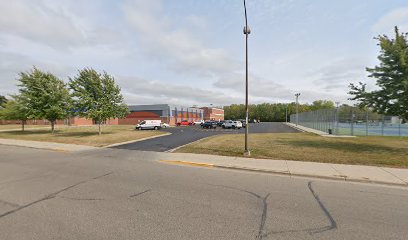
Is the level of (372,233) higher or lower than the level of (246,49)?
lower

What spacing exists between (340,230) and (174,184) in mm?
4321

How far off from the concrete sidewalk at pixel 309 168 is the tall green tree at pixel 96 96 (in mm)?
15184

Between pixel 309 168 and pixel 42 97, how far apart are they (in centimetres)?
2837

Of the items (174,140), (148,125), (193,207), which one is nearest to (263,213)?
(193,207)

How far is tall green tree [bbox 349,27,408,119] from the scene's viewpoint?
38.9 ft

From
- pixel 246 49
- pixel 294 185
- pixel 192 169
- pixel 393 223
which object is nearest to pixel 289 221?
pixel 393 223

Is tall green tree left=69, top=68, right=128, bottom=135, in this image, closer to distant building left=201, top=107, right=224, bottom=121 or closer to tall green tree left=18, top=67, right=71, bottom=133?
tall green tree left=18, top=67, right=71, bottom=133

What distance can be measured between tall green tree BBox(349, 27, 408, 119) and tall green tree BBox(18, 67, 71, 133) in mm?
27241

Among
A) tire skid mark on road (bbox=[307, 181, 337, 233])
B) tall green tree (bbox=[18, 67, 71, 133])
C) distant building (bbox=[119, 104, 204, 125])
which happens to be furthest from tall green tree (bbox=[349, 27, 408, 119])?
distant building (bbox=[119, 104, 204, 125])

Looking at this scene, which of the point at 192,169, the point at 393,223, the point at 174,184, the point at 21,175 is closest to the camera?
the point at 393,223

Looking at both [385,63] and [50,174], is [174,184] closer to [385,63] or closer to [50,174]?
[50,174]

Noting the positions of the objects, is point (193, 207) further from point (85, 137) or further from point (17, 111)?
point (17, 111)

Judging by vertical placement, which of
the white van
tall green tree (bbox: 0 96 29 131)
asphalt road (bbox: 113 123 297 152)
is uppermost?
tall green tree (bbox: 0 96 29 131)

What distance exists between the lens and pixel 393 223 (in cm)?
442
